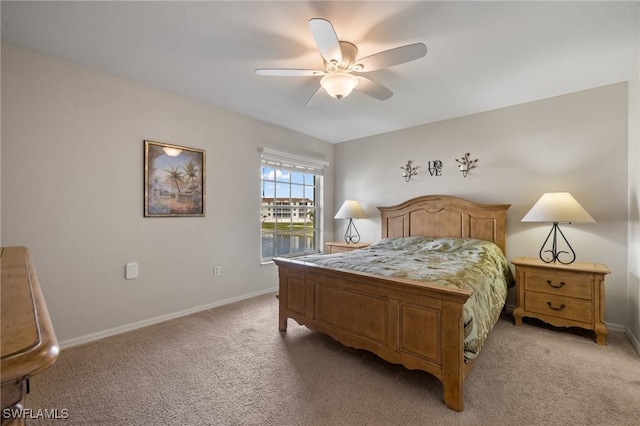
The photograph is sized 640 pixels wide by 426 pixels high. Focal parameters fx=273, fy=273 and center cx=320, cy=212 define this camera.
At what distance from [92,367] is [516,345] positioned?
3.47m

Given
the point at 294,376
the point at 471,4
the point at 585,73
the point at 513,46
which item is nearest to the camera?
the point at 471,4

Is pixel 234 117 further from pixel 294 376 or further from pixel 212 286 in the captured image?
pixel 294 376

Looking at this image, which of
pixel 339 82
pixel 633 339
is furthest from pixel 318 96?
pixel 633 339

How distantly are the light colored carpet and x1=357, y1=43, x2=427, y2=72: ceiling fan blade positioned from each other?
7.19ft

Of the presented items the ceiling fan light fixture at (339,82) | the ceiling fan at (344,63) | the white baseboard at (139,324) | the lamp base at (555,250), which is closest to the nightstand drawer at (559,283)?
the lamp base at (555,250)

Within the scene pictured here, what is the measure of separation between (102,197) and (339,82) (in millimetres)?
2403

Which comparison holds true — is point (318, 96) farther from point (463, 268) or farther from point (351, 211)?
point (351, 211)

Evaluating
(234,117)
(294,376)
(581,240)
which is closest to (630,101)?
A: (581,240)

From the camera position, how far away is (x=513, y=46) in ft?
6.99

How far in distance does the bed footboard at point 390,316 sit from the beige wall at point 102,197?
1377 mm

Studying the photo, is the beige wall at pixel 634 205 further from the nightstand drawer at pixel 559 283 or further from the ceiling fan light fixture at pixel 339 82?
the ceiling fan light fixture at pixel 339 82

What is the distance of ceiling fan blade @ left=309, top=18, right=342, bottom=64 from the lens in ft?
5.00

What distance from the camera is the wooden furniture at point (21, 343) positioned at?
491 mm

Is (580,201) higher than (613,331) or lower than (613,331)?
higher
